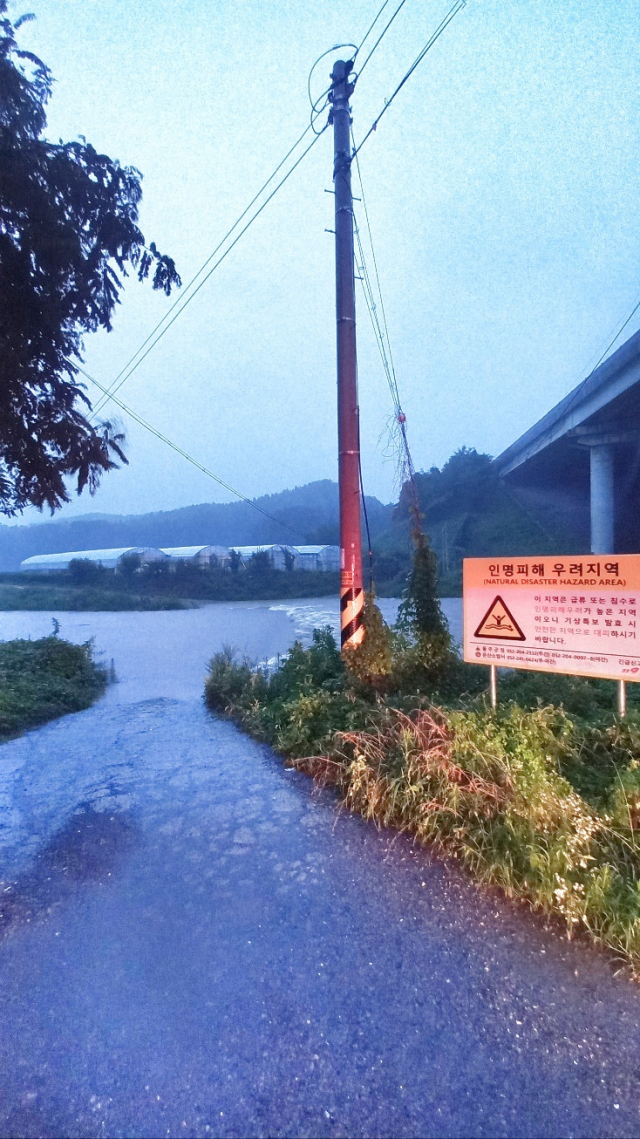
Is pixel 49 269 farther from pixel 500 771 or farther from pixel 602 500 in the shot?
pixel 602 500

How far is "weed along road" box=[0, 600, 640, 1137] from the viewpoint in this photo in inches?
85.5

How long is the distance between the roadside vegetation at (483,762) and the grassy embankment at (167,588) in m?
20.0

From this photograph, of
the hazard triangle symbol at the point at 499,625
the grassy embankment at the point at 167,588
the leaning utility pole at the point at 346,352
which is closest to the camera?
the hazard triangle symbol at the point at 499,625

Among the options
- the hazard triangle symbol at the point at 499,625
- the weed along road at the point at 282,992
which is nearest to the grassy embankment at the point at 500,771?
the weed along road at the point at 282,992

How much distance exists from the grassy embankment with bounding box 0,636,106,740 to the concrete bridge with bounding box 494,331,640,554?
44.5ft

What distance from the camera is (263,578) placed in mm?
30031

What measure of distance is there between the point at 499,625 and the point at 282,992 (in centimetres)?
361

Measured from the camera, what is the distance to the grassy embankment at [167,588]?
88.6 feet

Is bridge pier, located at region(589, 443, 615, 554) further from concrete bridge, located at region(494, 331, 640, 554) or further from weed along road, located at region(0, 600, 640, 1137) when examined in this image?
weed along road, located at region(0, 600, 640, 1137)

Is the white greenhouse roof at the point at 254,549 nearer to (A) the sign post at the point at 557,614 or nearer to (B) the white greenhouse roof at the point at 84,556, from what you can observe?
(B) the white greenhouse roof at the point at 84,556

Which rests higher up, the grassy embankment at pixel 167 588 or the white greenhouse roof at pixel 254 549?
the white greenhouse roof at pixel 254 549

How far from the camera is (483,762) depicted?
4371 millimetres

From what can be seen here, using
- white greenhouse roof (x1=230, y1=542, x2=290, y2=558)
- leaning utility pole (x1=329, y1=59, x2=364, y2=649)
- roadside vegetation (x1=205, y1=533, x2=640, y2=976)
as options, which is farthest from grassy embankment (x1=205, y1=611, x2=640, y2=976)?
white greenhouse roof (x1=230, y1=542, x2=290, y2=558)

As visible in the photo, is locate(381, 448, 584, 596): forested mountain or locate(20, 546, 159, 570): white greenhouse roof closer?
locate(381, 448, 584, 596): forested mountain
